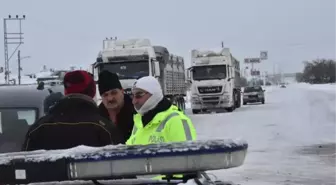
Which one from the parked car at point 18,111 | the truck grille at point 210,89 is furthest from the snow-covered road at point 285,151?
the truck grille at point 210,89

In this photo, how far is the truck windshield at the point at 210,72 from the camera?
34781mm

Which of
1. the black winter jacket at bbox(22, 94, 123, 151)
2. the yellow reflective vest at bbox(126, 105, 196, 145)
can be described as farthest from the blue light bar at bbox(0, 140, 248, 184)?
the yellow reflective vest at bbox(126, 105, 196, 145)

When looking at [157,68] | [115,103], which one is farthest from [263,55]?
[115,103]

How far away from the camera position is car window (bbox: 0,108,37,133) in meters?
6.29

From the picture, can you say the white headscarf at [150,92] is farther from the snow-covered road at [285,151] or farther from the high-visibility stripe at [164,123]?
the snow-covered road at [285,151]

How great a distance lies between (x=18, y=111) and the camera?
21.1 ft

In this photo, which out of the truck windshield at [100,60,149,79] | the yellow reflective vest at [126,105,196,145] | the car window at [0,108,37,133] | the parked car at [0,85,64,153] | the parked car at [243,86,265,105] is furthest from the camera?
the parked car at [243,86,265,105]

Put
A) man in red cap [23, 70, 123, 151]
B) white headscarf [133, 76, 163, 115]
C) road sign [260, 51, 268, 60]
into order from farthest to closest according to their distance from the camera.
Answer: road sign [260, 51, 268, 60], white headscarf [133, 76, 163, 115], man in red cap [23, 70, 123, 151]

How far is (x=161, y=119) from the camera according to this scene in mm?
3994

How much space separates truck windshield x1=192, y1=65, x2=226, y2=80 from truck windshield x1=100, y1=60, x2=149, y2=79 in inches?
413

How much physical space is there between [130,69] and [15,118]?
60.0ft

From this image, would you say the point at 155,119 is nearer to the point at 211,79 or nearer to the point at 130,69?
the point at 130,69

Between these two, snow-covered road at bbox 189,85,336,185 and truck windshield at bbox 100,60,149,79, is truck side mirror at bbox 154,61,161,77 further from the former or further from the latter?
snow-covered road at bbox 189,85,336,185

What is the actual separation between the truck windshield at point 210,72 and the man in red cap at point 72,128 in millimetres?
31344
